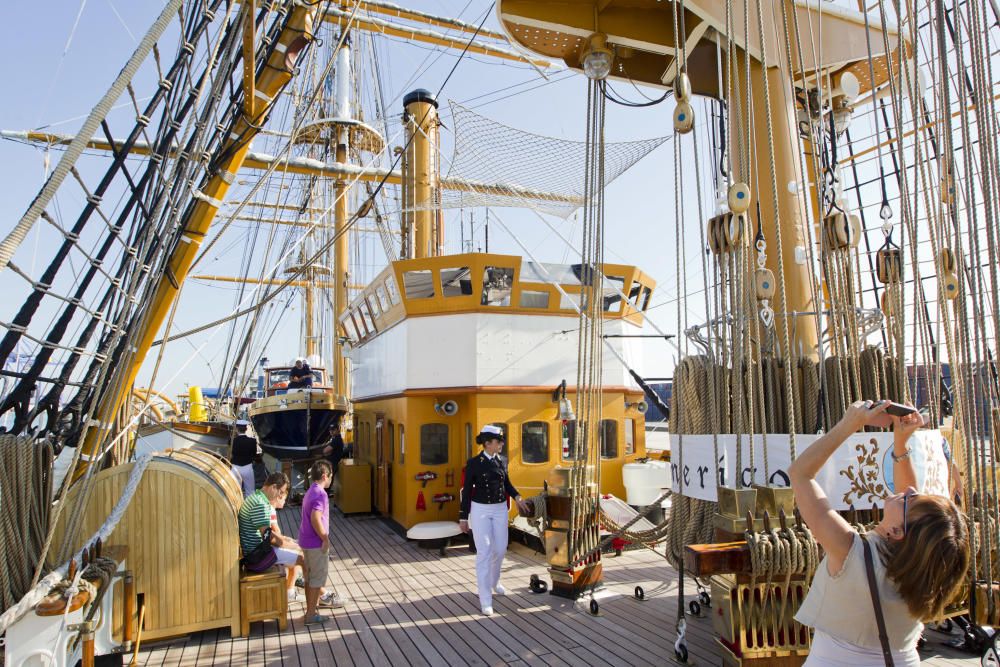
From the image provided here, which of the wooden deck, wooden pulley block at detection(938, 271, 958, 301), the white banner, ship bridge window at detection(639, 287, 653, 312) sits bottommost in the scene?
the wooden deck

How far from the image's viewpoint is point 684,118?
3.96 meters

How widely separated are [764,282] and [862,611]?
7.96 feet

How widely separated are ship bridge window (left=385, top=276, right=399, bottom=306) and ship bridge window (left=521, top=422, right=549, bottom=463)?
2.48 metres

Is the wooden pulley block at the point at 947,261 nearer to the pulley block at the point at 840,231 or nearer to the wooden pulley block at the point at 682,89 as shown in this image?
the pulley block at the point at 840,231

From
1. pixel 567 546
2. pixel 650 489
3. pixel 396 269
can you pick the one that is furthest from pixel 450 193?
pixel 567 546

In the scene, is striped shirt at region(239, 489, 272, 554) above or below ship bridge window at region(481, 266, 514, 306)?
below

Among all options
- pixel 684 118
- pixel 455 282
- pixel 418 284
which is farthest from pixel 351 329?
pixel 684 118

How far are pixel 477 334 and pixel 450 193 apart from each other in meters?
6.44

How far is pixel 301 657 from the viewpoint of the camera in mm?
4246

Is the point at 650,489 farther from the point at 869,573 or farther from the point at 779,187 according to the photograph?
the point at 869,573

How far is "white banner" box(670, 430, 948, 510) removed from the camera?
3605 mm

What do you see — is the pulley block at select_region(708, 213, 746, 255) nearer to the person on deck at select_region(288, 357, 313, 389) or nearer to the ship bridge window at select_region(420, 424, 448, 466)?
the ship bridge window at select_region(420, 424, 448, 466)

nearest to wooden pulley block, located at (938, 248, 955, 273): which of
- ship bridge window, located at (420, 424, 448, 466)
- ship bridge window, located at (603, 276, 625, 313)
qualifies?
ship bridge window, located at (603, 276, 625, 313)

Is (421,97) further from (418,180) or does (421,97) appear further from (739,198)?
(739,198)
